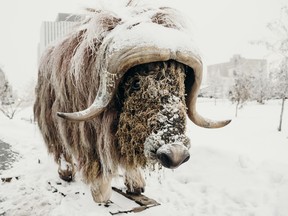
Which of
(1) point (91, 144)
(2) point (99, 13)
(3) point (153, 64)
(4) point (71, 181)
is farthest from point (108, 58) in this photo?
(4) point (71, 181)

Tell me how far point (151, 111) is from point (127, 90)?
386 millimetres

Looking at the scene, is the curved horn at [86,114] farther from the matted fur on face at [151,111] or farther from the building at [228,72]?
the building at [228,72]

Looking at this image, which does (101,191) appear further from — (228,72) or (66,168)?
(228,72)

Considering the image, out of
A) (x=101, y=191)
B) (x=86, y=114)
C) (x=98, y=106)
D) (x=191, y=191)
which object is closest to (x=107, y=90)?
(x=98, y=106)

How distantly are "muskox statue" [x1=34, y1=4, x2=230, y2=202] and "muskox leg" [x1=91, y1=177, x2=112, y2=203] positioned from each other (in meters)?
0.02

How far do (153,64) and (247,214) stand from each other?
215 centimetres

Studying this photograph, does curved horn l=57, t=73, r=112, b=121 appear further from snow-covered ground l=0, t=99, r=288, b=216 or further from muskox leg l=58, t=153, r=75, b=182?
muskox leg l=58, t=153, r=75, b=182

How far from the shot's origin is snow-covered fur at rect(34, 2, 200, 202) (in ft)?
8.05

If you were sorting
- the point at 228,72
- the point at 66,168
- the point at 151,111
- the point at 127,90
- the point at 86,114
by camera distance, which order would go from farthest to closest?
the point at 228,72
the point at 66,168
the point at 127,90
the point at 86,114
the point at 151,111

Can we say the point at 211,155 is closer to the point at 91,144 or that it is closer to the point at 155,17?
the point at 91,144

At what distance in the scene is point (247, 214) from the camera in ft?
11.2

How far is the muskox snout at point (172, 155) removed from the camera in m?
2.12

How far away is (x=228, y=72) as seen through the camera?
4429 inches

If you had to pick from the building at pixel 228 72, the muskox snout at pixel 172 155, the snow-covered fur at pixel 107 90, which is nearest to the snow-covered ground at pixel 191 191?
the snow-covered fur at pixel 107 90
